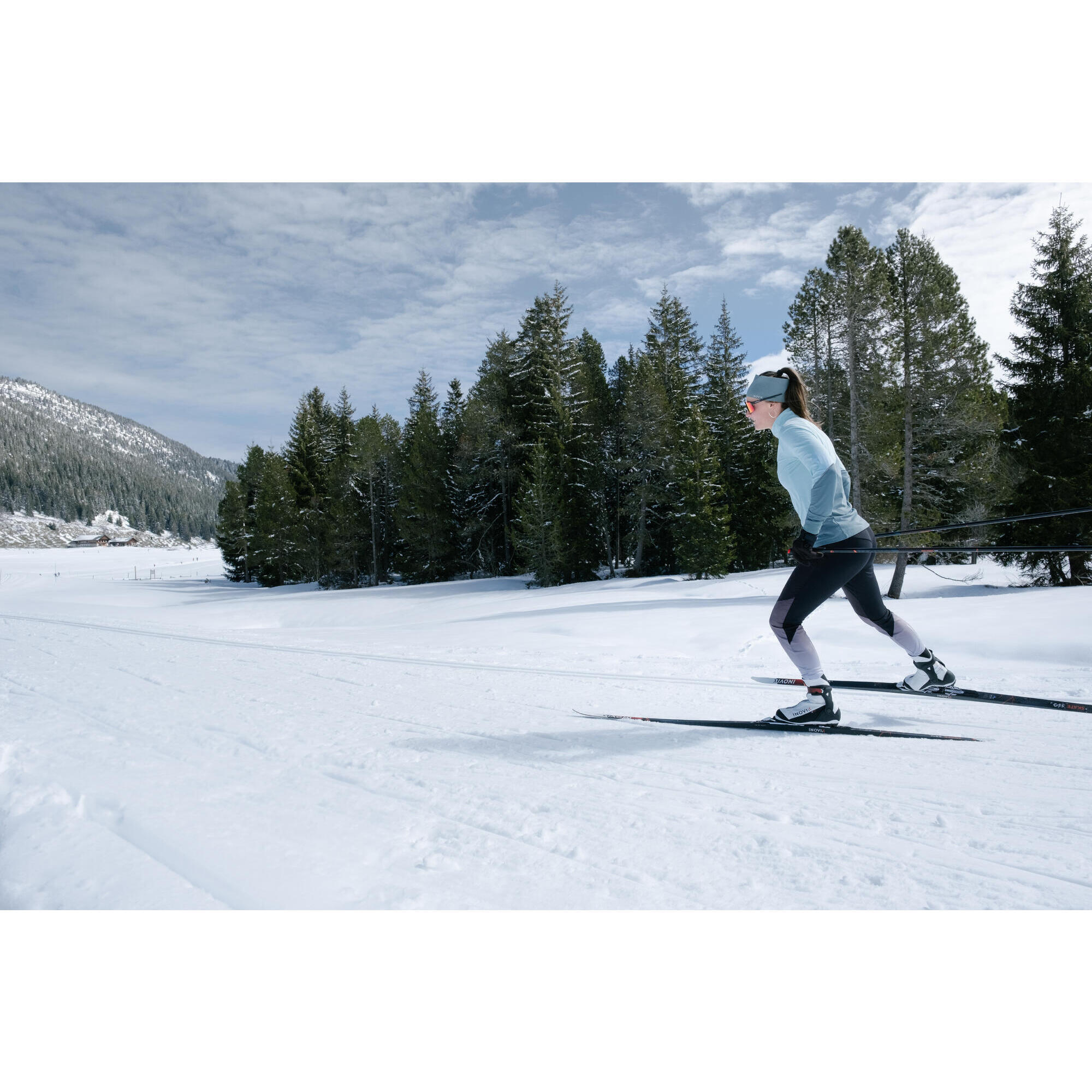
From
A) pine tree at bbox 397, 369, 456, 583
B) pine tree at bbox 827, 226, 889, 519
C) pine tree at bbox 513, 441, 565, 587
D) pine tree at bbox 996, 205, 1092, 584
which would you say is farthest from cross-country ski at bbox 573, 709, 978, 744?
pine tree at bbox 397, 369, 456, 583

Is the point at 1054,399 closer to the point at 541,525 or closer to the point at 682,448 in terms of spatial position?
the point at 682,448

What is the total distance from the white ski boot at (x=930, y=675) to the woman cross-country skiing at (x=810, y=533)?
0.67 meters

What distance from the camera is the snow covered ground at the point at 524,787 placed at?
7.59 ft

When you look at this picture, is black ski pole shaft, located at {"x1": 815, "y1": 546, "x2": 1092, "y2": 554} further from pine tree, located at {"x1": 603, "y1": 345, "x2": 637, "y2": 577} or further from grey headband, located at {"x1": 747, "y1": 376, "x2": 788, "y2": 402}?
pine tree, located at {"x1": 603, "y1": 345, "x2": 637, "y2": 577}

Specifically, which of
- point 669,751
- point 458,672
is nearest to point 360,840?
point 669,751

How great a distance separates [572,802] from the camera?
3025 mm

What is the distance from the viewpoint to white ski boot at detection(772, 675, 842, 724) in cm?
410

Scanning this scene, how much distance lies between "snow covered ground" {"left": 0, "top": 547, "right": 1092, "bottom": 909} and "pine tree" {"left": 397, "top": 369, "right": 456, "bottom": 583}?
24.0 meters

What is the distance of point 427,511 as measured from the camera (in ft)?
103

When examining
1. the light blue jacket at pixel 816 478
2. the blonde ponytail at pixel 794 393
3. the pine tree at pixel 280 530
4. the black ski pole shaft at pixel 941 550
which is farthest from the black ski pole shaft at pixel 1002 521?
the pine tree at pixel 280 530

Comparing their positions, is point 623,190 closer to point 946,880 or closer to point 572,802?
point 572,802

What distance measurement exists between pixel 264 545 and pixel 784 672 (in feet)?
132

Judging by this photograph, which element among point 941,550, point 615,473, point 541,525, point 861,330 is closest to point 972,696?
point 941,550

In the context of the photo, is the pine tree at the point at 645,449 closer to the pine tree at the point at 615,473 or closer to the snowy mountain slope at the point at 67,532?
the pine tree at the point at 615,473
